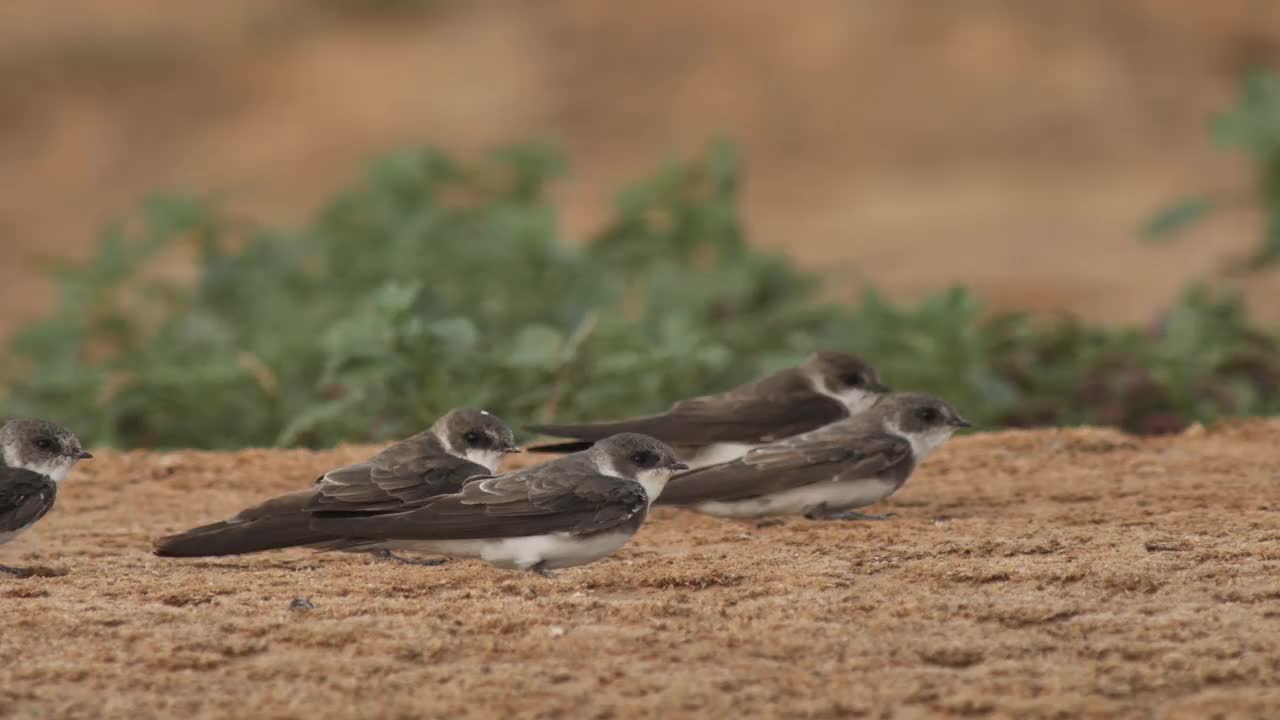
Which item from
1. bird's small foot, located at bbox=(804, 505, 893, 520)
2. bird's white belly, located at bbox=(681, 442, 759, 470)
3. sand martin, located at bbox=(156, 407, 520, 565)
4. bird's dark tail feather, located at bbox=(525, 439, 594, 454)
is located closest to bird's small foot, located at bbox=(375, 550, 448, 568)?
sand martin, located at bbox=(156, 407, 520, 565)

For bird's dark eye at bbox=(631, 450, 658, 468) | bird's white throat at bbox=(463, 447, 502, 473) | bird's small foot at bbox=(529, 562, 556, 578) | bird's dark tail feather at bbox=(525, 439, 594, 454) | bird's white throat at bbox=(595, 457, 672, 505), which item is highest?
bird's dark tail feather at bbox=(525, 439, 594, 454)

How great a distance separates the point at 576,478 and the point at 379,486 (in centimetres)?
66

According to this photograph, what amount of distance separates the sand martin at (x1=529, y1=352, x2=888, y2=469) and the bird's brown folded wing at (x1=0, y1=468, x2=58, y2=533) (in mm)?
1624

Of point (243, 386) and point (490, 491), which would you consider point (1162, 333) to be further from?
point (490, 491)

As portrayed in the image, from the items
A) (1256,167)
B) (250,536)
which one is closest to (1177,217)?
(1256,167)

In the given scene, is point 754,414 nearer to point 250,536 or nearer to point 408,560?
point 408,560

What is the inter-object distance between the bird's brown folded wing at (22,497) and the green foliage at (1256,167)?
6.40 meters

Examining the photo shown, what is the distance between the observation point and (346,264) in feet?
39.3

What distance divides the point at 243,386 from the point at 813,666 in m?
5.61

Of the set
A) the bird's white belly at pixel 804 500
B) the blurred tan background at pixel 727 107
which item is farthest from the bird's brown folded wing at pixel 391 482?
the blurred tan background at pixel 727 107

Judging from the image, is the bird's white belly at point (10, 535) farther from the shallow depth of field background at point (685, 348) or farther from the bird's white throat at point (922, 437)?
the bird's white throat at point (922, 437)

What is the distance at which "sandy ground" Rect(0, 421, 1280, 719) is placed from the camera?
434cm

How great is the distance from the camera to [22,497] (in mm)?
6020

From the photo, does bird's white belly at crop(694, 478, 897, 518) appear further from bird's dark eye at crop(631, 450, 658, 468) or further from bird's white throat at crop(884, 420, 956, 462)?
bird's dark eye at crop(631, 450, 658, 468)
